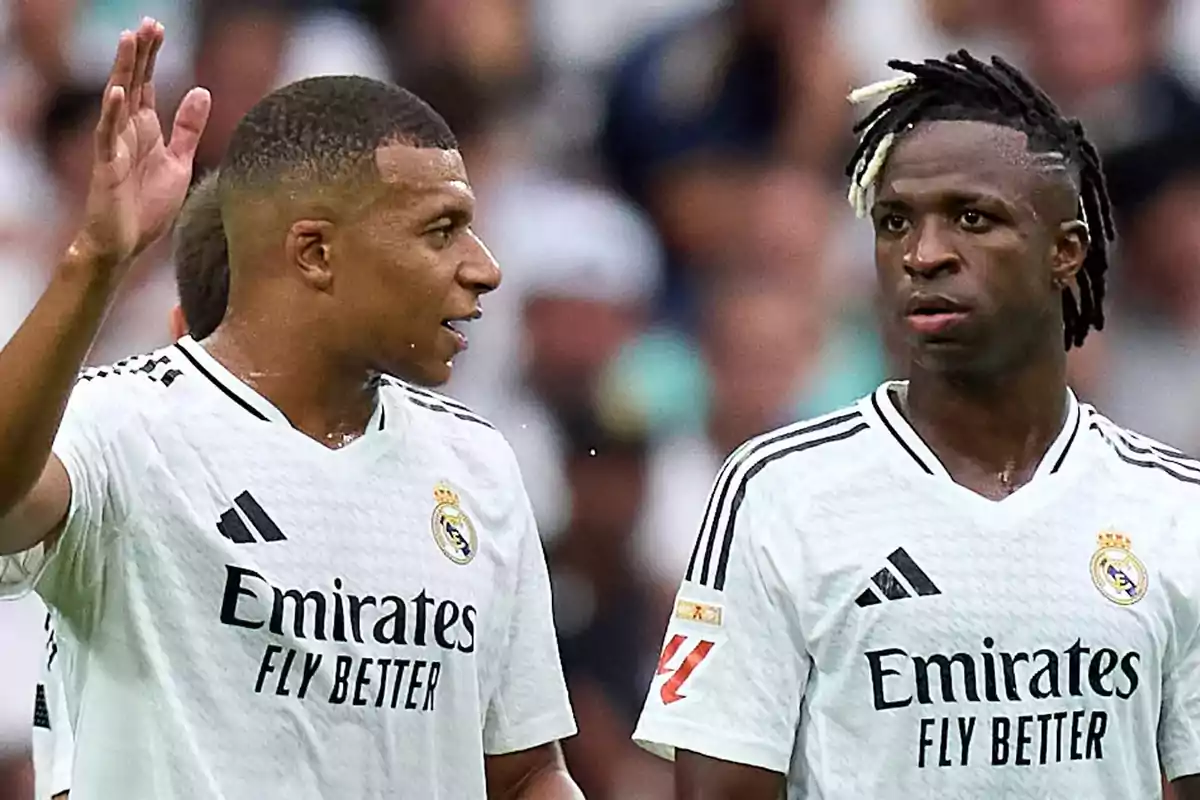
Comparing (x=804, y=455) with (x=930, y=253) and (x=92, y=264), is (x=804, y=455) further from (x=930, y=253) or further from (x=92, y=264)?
(x=92, y=264)

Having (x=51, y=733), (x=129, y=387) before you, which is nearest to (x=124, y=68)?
(x=129, y=387)

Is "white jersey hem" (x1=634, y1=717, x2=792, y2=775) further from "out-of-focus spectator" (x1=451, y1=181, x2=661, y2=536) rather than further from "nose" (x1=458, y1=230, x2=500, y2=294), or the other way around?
"out-of-focus spectator" (x1=451, y1=181, x2=661, y2=536)

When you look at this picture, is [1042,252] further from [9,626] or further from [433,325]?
[9,626]

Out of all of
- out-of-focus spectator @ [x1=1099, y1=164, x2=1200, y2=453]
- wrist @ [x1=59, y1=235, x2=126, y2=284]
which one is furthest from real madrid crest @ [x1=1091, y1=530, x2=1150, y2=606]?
out-of-focus spectator @ [x1=1099, y1=164, x2=1200, y2=453]

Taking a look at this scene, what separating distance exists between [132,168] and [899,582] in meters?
1.17

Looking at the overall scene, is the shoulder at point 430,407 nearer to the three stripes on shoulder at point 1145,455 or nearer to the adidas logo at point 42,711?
the adidas logo at point 42,711

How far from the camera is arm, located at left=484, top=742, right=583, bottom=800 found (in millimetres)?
3197

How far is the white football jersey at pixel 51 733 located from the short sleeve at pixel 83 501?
13.0 inches

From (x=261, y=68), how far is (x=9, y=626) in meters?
1.42

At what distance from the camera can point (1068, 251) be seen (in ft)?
10.4

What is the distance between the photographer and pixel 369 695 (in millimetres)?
2887

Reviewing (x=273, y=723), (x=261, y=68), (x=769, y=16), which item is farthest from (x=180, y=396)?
(x=769, y=16)

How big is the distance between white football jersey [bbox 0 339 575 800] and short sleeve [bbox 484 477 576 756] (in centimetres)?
4

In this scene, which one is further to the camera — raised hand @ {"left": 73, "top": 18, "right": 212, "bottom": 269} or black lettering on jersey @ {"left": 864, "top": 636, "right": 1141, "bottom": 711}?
black lettering on jersey @ {"left": 864, "top": 636, "right": 1141, "bottom": 711}
